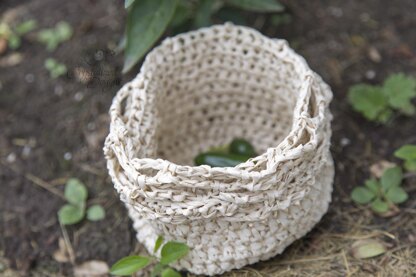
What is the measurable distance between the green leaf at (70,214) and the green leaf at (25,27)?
2.86ft

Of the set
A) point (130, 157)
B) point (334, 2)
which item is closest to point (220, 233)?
point (130, 157)

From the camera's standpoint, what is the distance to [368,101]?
166 cm

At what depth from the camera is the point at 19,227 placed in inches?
62.9

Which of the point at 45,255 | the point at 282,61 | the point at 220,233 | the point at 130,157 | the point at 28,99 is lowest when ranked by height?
the point at 45,255

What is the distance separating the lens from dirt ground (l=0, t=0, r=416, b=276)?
1.42m

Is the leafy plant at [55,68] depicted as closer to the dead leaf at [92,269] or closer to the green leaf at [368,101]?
the dead leaf at [92,269]

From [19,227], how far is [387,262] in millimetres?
1045

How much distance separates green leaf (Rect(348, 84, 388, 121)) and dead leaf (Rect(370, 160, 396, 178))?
0.49 ft

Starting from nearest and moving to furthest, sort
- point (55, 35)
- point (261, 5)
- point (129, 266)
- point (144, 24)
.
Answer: point (129, 266), point (144, 24), point (261, 5), point (55, 35)

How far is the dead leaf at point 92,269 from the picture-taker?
1467mm

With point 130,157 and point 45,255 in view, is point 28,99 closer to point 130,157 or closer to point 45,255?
point 45,255

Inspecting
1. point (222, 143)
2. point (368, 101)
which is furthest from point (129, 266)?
point (368, 101)

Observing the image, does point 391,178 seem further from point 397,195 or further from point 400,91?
point 400,91

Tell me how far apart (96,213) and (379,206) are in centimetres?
80
